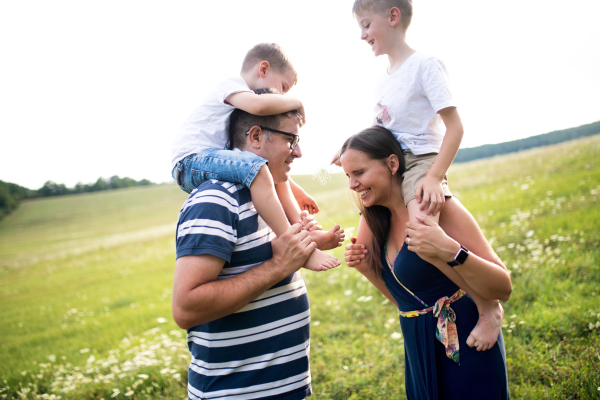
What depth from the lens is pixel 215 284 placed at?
174 centimetres

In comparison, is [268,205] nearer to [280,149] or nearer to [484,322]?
[280,149]

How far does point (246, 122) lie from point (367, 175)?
85cm

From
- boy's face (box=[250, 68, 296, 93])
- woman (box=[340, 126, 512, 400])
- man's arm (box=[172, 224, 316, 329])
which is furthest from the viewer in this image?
boy's face (box=[250, 68, 296, 93])

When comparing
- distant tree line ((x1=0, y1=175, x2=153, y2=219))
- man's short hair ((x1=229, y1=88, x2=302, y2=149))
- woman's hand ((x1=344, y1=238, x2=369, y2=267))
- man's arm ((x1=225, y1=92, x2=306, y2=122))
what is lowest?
woman's hand ((x1=344, y1=238, x2=369, y2=267))

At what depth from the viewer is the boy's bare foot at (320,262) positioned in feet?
6.49

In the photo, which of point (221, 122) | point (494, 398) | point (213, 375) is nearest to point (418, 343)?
point (494, 398)

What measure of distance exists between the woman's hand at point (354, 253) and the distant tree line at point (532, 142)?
91.1 feet

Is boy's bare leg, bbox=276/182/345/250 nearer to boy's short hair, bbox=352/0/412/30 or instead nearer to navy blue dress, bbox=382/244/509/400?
navy blue dress, bbox=382/244/509/400

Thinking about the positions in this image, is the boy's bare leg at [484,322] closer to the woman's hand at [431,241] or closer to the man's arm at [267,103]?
the woman's hand at [431,241]

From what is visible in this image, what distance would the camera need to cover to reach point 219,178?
2.05 meters

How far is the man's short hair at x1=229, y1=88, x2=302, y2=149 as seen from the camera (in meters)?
2.19

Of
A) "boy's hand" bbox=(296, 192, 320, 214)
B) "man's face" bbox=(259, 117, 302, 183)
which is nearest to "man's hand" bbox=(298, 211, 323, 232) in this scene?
"man's face" bbox=(259, 117, 302, 183)

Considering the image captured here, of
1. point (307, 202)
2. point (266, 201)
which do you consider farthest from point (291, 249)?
point (307, 202)

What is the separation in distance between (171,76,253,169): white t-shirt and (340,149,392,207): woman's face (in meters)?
0.84
